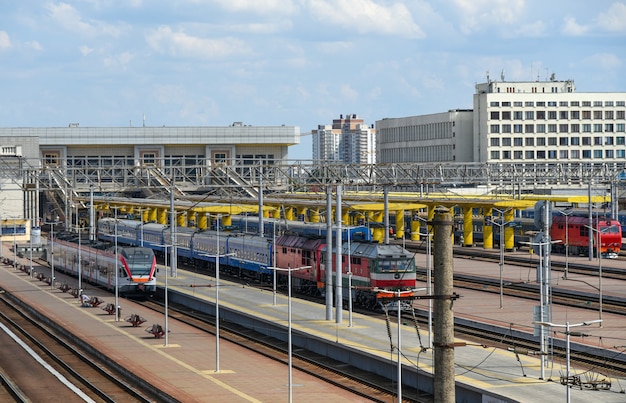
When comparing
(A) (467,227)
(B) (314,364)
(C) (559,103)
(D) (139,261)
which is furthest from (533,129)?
(B) (314,364)

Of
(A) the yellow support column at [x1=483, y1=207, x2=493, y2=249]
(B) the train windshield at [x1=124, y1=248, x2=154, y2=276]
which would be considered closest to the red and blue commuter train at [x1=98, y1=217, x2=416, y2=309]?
(B) the train windshield at [x1=124, y1=248, x2=154, y2=276]

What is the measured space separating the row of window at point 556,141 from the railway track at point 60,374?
114 meters

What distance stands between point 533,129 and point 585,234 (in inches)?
3212

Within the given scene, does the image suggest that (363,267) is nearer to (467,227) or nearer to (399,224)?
(467,227)

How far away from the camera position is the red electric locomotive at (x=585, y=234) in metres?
78.5

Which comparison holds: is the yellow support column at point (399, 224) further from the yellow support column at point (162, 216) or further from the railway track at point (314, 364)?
the railway track at point (314, 364)

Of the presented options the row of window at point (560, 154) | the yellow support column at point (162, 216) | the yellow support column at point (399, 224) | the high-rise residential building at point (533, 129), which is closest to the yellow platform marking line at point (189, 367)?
the yellow support column at point (399, 224)

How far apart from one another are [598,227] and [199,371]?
45385 mm

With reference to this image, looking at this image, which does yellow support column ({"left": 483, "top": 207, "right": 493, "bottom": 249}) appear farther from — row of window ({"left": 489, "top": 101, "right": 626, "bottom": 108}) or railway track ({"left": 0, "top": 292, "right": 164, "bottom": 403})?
row of window ({"left": 489, "top": 101, "right": 626, "bottom": 108})

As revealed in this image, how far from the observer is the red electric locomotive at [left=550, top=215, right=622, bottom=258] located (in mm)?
78500

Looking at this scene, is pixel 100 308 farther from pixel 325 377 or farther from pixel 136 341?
pixel 325 377

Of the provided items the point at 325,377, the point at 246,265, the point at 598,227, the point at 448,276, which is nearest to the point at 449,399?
the point at 448,276

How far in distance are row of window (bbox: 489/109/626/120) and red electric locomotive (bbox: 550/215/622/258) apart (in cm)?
7086

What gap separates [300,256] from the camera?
62312mm
